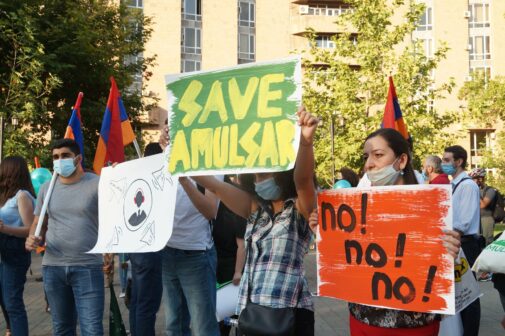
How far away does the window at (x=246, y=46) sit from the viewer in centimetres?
5144

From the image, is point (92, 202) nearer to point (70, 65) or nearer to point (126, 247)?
point (126, 247)

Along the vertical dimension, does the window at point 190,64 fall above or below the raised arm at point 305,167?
above

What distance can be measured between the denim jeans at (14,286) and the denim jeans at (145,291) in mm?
1000

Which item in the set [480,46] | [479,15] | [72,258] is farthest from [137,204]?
[479,15]

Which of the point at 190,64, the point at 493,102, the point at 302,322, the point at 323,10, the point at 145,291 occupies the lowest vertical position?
the point at 145,291

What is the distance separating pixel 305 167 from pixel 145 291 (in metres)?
3.17

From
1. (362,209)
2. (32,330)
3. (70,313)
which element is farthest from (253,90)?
(32,330)

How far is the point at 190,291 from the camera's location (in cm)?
520

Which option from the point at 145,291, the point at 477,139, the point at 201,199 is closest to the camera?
the point at 201,199

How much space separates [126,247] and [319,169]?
24002mm

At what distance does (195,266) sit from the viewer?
17.3ft

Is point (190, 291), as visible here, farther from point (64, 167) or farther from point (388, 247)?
point (388, 247)

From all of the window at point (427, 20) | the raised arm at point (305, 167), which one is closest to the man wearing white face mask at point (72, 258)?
the raised arm at point (305, 167)

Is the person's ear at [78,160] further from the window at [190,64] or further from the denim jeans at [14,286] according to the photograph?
the window at [190,64]
